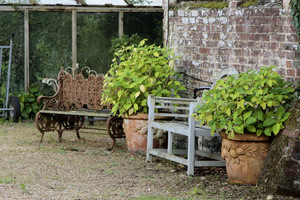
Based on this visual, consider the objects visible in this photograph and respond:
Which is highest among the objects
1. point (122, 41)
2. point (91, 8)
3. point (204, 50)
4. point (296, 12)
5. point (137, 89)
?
point (91, 8)

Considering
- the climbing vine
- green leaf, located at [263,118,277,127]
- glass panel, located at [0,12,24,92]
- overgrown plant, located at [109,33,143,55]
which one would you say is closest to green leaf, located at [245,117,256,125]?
green leaf, located at [263,118,277,127]

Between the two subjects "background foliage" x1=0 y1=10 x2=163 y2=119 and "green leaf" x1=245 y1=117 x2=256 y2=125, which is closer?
"green leaf" x1=245 y1=117 x2=256 y2=125

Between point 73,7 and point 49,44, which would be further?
point 49,44

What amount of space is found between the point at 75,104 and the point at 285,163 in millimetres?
4027

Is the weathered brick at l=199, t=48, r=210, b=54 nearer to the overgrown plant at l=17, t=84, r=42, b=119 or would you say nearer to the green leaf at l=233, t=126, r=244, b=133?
the green leaf at l=233, t=126, r=244, b=133

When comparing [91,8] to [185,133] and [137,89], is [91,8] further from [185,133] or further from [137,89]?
[185,133]

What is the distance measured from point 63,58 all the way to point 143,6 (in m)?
2.00

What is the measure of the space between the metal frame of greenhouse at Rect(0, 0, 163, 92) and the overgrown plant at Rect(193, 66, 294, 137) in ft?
19.9

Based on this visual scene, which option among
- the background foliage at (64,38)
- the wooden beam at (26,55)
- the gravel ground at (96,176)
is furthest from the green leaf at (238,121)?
the wooden beam at (26,55)

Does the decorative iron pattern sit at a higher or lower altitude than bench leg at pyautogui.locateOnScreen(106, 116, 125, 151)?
higher

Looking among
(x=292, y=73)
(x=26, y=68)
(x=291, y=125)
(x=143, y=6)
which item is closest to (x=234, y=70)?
(x=292, y=73)

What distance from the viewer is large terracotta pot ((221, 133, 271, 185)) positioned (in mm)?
5328

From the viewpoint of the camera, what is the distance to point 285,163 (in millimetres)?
4859

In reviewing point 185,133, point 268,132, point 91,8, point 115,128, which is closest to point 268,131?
point 268,132
